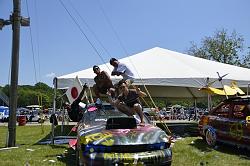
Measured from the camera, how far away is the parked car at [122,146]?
5.32m

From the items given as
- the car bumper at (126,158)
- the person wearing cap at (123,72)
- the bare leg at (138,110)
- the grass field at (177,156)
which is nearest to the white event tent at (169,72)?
the person wearing cap at (123,72)

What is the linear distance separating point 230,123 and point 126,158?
4.29m

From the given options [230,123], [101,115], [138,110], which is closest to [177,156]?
[138,110]

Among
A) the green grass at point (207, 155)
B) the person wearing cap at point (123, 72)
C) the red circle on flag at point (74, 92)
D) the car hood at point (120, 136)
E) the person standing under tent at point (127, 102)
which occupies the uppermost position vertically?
the person wearing cap at point (123, 72)

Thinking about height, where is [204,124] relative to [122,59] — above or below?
below

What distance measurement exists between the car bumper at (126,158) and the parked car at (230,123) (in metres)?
3.39

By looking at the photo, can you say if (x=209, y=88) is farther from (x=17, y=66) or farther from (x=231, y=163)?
(x=17, y=66)

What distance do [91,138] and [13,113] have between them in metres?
5.09

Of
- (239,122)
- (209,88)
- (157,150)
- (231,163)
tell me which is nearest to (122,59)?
(209,88)

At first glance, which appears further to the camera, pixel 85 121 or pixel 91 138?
pixel 85 121

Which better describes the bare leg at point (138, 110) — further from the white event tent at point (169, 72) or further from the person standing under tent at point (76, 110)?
the white event tent at point (169, 72)

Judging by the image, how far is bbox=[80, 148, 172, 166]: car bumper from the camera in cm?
527

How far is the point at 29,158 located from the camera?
25.0 feet

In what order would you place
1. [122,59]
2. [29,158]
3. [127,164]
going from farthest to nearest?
[122,59] < [29,158] < [127,164]
